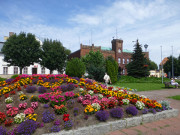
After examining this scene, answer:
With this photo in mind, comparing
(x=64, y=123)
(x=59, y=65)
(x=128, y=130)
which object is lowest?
(x=128, y=130)

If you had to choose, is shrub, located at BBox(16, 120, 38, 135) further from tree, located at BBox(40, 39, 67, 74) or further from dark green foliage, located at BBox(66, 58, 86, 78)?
tree, located at BBox(40, 39, 67, 74)

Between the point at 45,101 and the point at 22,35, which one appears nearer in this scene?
the point at 45,101

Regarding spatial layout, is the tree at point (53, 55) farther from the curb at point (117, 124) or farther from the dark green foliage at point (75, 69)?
the curb at point (117, 124)

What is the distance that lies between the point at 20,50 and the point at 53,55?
6053 mm

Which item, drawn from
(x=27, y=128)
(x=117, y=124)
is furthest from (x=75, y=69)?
(x=27, y=128)

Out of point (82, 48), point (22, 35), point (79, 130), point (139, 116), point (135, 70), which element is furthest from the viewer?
point (82, 48)

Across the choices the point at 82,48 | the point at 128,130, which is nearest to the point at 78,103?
the point at 128,130

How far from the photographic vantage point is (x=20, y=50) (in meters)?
24.2

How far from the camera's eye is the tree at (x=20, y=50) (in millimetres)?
24156

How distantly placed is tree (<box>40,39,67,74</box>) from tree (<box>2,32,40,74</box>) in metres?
1.82

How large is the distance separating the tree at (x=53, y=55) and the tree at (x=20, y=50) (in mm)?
1817

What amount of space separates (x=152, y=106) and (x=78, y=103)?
11.4 ft

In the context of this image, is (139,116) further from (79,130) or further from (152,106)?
(79,130)

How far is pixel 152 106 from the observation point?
6.10m
